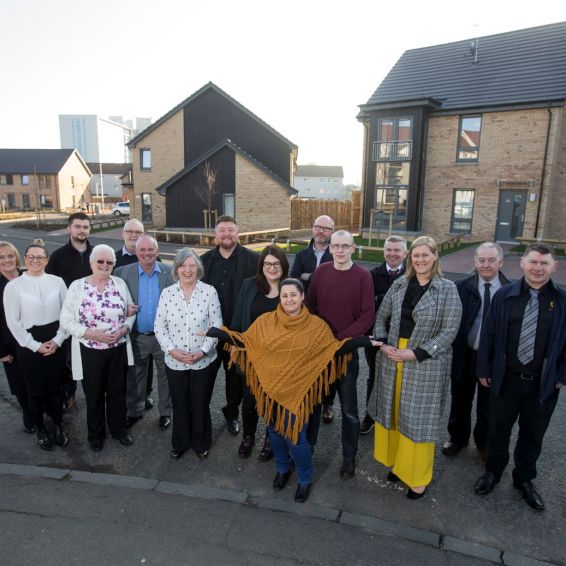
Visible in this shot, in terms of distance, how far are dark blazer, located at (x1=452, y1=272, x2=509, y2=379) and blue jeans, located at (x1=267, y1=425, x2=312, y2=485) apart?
1.52 m

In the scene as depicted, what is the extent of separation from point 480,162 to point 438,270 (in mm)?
20035

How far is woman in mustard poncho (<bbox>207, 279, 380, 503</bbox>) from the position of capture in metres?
→ 3.66

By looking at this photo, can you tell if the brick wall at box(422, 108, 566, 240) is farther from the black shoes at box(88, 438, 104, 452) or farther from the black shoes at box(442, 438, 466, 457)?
the black shoes at box(88, 438, 104, 452)

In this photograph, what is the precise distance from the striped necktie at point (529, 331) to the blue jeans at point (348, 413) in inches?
51.9

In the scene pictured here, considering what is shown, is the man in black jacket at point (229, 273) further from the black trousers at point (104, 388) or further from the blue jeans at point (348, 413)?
the blue jeans at point (348, 413)

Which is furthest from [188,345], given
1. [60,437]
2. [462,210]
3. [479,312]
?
[462,210]

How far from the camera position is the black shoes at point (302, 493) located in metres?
3.73

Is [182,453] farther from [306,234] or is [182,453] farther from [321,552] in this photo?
[306,234]

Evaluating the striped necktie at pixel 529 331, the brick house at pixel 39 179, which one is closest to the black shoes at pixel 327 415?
the striped necktie at pixel 529 331

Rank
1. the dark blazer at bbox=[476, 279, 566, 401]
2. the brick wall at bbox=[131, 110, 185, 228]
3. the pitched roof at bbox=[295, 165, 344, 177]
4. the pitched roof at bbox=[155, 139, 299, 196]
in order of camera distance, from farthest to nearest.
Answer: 1. the pitched roof at bbox=[295, 165, 344, 177]
2. the brick wall at bbox=[131, 110, 185, 228]
3. the pitched roof at bbox=[155, 139, 299, 196]
4. the dark blazer at bbox=[476, 279, 566, 401]

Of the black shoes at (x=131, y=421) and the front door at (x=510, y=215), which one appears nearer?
the black shoes at (x=131, y=421)

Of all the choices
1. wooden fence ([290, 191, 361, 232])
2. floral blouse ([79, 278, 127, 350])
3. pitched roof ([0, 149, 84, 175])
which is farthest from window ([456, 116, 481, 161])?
pitched roof ([0, 149, 84, 175])

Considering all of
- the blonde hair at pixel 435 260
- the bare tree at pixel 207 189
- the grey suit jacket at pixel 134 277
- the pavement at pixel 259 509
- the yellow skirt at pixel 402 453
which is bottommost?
the pavement at pixel 259 509

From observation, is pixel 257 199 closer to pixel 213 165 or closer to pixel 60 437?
pixel 213 165
